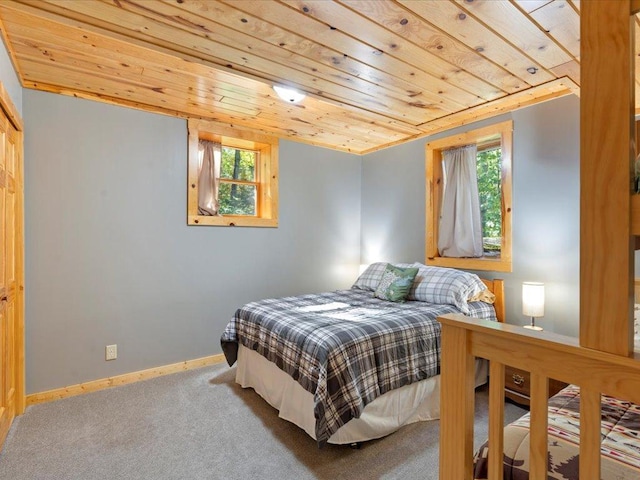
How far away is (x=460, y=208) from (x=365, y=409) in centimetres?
229

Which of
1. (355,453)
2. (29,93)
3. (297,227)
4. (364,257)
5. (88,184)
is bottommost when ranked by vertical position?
(355,453)

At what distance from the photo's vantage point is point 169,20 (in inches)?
70.3

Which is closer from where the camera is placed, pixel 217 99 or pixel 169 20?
pixel 169 20

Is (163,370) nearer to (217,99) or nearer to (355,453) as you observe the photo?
(355,453)

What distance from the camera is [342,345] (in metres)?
1.99

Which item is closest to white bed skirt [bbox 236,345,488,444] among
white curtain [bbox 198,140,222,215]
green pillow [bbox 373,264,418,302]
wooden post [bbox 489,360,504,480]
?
green pillow [bbox 373,264,418,302]

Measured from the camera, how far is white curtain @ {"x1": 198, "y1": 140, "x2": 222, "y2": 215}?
353cm

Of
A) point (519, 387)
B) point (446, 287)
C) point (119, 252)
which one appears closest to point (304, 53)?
point (446, 287)

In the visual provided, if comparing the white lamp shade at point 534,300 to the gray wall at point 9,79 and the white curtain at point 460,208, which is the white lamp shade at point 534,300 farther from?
the gray wall at point 9,79

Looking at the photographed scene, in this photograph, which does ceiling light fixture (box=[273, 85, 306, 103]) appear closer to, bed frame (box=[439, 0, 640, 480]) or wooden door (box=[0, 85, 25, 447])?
wooden door (box=[0, 85, 25, 447])

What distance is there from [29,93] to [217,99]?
1384mm

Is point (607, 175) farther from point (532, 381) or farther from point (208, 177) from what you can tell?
point (208, 177)

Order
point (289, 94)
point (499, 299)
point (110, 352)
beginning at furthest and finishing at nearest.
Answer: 1. point (499, 299)
2. point (110, 352)
3. point (289, 94)

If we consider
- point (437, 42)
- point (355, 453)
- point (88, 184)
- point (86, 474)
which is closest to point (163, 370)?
point (86, 474)
